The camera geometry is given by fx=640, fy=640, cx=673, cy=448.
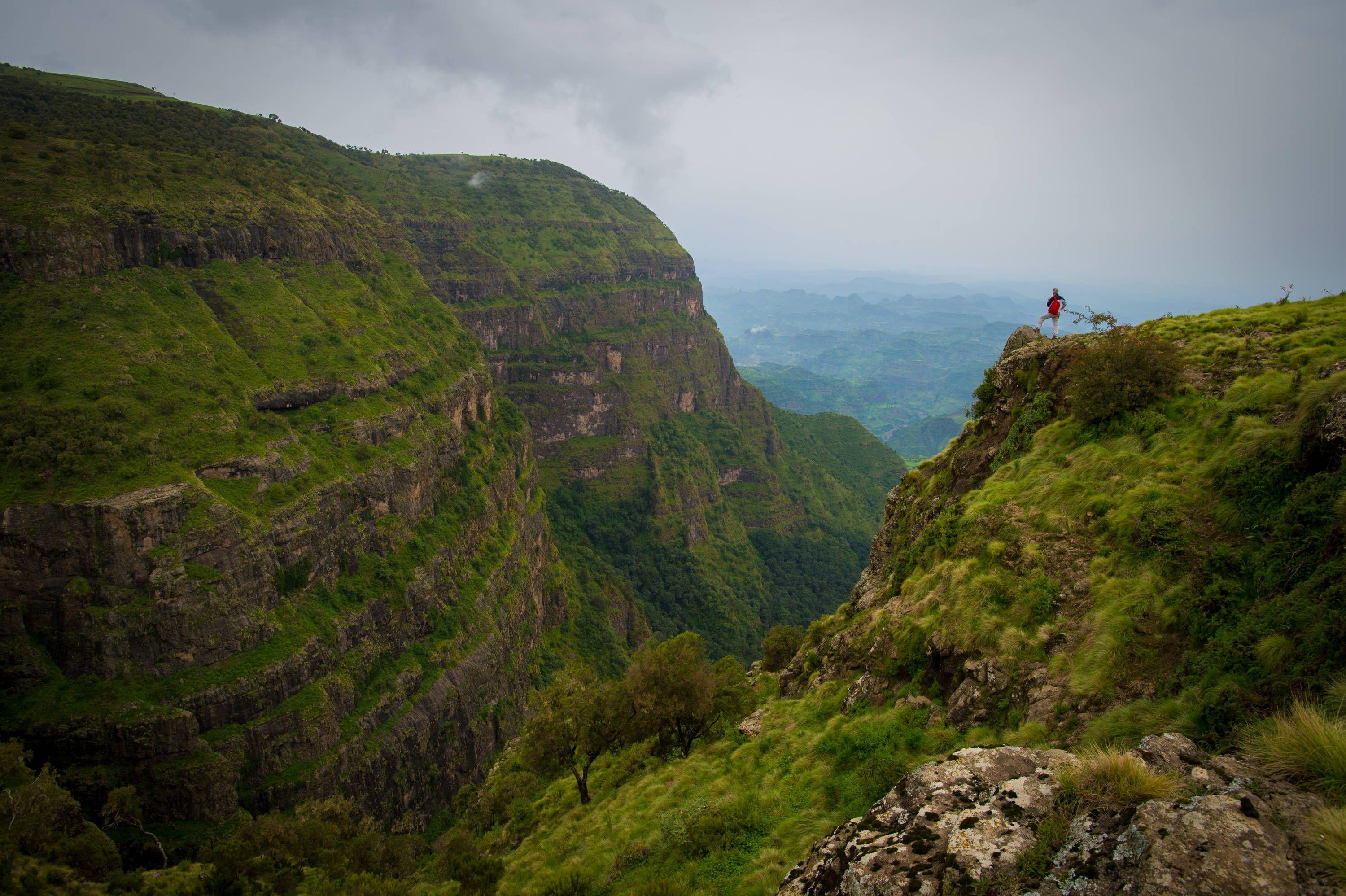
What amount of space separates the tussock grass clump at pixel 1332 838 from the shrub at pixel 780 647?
87.9 feet

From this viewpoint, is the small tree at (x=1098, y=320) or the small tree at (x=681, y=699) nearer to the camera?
the small tree at (x=1098, y=320)

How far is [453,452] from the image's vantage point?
69188 mm

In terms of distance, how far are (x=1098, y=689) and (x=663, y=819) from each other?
10475mm

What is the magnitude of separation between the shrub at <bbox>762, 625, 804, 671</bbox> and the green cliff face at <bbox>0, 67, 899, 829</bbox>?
3010 cm

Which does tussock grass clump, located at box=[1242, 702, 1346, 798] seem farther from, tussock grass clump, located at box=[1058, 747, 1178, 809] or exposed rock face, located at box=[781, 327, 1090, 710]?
exposed rock face, located at box=[781, 327, 1090, 710]

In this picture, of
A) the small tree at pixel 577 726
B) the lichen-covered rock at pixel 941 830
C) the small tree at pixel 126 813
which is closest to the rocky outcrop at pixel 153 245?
the small tree at pixel 126 813

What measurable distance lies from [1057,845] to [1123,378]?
12924mm

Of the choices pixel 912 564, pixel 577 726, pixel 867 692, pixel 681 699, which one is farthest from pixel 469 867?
pixel 912 564

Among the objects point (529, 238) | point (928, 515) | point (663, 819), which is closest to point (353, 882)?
point (663, 819)

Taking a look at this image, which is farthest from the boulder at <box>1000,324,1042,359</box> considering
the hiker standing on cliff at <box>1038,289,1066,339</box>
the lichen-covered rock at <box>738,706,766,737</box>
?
the lichen-covered rock at <box>738,706,766,737</box>

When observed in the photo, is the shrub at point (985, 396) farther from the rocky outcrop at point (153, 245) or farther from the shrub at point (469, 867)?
the rocky outcrop at point (153, 245)

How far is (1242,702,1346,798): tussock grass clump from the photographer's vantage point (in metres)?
5.62

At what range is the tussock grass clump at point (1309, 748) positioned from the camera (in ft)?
18.4

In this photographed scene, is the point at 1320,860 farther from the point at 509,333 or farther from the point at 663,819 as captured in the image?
the point at 509,333
